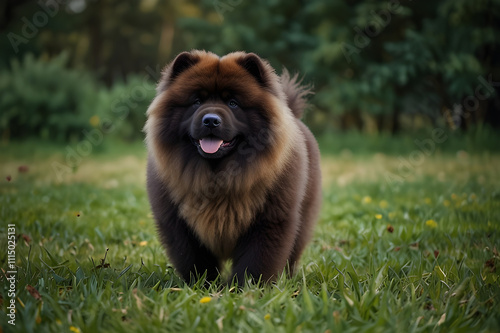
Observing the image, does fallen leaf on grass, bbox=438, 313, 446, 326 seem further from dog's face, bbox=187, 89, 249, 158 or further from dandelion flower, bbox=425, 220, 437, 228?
dandelion flower, bbox=425, 220, 437, 228

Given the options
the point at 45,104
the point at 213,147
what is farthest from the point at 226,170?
the point at 45,104

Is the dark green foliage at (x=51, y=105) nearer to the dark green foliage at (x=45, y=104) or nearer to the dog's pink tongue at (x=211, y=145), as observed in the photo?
the dark green foliage at (x=45, y=104)

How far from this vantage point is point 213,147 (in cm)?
278

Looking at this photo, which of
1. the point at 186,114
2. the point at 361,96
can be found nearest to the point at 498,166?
the point at 361,96

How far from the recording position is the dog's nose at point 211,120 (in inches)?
105

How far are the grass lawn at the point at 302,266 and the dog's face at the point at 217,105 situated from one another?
0.87m

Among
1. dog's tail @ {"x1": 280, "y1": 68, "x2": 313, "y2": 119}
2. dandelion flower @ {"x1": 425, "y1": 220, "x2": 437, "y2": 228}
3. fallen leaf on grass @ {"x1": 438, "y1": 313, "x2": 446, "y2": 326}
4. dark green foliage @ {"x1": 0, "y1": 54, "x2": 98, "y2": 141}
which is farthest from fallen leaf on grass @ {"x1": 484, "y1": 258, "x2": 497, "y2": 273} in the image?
dark green foliage @ {"x1": 0, "y1": 54, "x2": 98, "y2": 141}

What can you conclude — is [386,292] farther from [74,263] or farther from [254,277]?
[74,263]

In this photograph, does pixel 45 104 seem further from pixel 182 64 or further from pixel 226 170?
pixel 226 170

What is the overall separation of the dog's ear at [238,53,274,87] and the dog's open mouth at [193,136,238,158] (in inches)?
19.5

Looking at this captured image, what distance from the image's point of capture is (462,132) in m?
10.3

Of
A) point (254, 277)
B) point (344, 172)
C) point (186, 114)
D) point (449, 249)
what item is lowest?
point (344, 172)

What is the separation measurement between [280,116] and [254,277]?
1052mm

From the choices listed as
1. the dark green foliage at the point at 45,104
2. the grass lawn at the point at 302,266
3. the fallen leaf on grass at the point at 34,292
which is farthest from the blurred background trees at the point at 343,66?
the fallen leaf on grass at the point at 34,292
